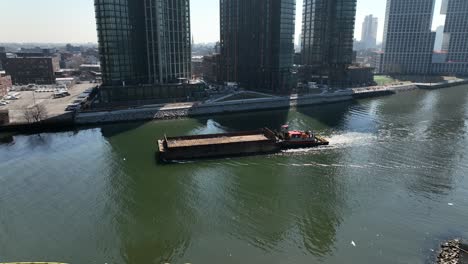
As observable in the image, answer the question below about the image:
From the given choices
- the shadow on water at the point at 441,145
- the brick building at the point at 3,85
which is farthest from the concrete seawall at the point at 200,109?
the brick building at the point at 3,85

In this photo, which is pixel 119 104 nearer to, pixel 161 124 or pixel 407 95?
pixel 161 124

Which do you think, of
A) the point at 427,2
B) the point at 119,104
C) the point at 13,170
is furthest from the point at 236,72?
the point at 427,2

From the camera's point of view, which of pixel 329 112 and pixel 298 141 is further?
pixel 329 112

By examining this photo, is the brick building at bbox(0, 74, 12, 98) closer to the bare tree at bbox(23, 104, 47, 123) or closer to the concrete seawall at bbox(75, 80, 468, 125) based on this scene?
the bare tree at bbox(23, 104, 47, 123)

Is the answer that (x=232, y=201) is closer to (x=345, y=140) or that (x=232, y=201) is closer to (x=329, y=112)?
(x=345, y=140)

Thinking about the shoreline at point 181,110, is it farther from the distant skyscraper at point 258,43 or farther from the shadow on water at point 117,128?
the distant skyscraper at point 258,43

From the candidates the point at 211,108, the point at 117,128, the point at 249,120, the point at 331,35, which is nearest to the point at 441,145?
the point at 249,120
